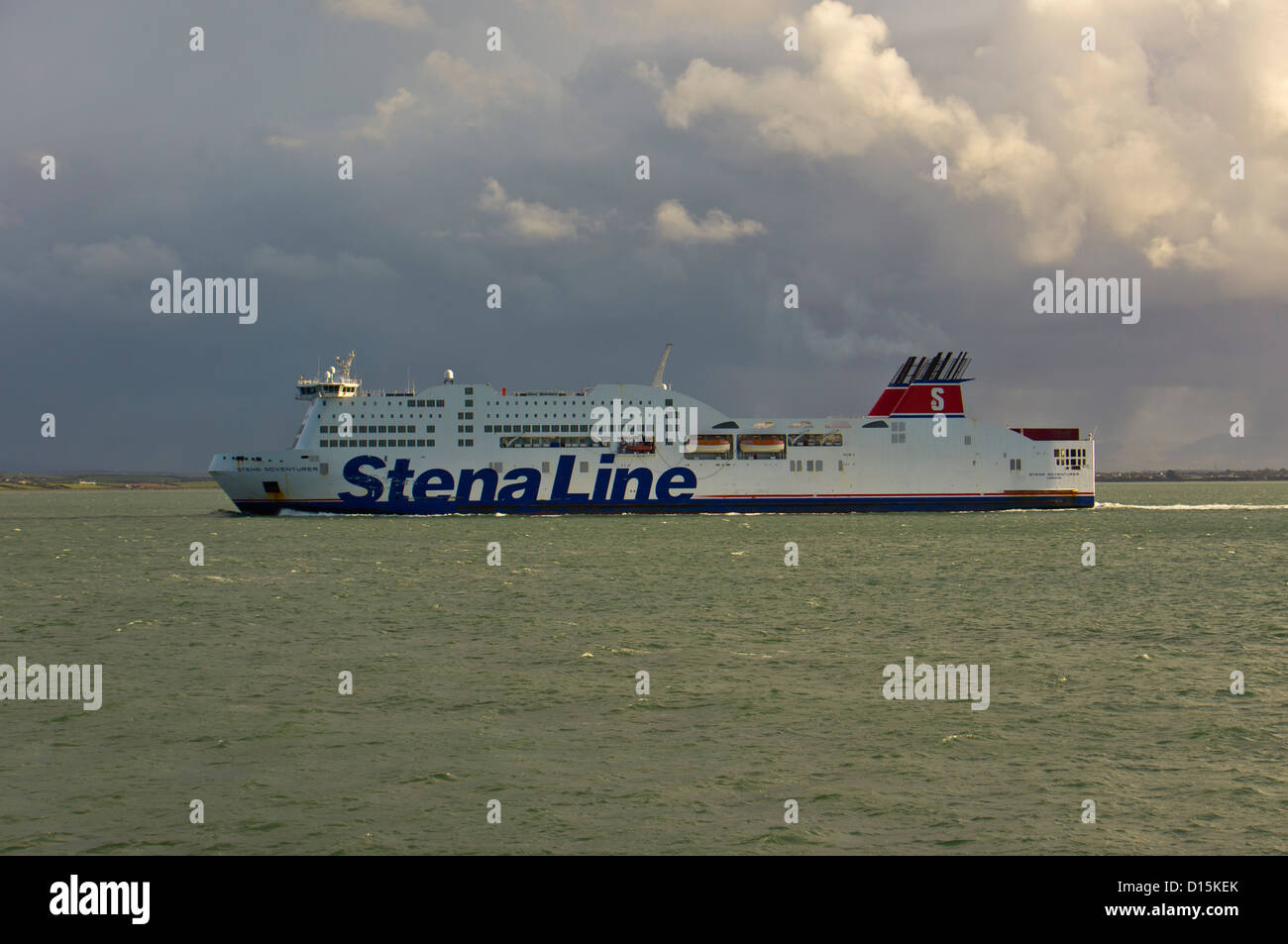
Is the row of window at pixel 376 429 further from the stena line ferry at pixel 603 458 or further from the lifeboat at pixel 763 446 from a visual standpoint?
the lifeboat at pixel 763 446

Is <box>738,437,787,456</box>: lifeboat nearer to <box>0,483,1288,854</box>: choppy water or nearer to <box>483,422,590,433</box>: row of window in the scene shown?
<box>483,422,590,433</box>: row of window

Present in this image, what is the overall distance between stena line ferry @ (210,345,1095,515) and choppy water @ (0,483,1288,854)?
94.3 ft

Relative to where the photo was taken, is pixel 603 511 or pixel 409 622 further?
pixel 603 511

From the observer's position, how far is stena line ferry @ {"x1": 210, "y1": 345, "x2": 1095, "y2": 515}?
5919 cm

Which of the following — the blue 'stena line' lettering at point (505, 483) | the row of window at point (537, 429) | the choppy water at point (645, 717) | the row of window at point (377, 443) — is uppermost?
the row of window at point (537, 429)

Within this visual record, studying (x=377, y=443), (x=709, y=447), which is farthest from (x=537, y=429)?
(x=709, y=447)

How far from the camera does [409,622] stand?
21500mm

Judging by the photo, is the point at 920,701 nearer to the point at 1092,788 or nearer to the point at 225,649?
the point at 1092,788

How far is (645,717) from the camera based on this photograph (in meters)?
12.8

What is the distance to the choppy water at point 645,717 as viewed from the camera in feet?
29.0

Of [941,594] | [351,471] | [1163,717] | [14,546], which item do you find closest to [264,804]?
[1163,717]

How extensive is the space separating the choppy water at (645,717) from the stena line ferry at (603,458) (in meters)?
28.7

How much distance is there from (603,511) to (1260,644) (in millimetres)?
43691

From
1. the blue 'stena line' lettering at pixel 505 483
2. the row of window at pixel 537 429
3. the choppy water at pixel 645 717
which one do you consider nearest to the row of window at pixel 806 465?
the blue 'stena line' lettering at pixel 505 483
